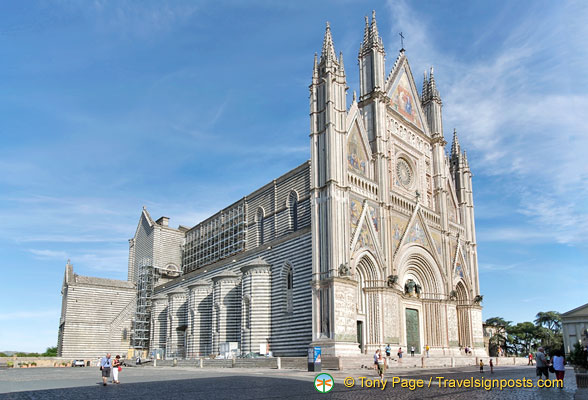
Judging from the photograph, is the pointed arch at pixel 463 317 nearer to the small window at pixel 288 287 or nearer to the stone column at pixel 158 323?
the small window at pixel 288 287

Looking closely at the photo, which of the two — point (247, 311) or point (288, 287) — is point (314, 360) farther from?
point (247, 311)

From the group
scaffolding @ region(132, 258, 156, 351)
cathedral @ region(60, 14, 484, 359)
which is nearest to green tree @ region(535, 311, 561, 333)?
cathedral @ region(60, 14, 484, 359)

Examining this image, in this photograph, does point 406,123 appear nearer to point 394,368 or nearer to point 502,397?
point 394,368

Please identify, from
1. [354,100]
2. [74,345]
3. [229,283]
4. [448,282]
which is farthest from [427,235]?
[74,345]

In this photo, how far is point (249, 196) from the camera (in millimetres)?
45312

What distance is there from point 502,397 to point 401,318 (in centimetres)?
2227

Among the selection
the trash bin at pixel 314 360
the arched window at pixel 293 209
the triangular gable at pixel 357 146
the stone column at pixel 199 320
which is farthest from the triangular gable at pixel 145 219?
the trash bin at pixel 314 360

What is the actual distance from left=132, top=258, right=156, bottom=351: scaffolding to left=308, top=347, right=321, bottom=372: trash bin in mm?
32602

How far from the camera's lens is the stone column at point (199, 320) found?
40594 millimetres

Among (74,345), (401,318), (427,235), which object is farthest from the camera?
(74,345)

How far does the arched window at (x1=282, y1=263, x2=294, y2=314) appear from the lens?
3350 centimetres

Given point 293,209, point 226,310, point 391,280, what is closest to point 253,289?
point 226,310

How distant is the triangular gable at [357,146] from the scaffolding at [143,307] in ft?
99.5

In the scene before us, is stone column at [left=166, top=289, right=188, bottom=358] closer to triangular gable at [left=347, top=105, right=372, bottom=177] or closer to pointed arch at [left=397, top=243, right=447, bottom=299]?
pointed arch at [left=397, top=243, right=447, bottom=299]
